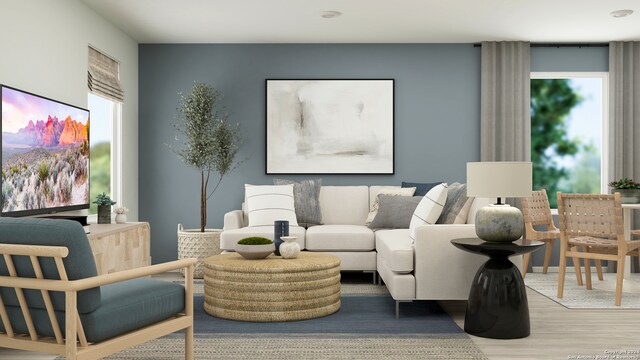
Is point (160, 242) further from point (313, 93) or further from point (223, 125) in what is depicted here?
point (313, 93)

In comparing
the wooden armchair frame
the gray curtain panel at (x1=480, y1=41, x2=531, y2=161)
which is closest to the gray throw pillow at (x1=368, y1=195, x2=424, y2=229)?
the gray curtain panel at (x1=480, y1=41, x2=531, y2=161)

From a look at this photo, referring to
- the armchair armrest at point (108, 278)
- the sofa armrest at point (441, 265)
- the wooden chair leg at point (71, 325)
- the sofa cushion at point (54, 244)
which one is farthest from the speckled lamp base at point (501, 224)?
the wooden chair leg at point (71, 325)

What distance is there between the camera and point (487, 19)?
5734mm

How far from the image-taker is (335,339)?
Result: 3.56m

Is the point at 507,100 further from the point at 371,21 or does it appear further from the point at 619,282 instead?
the point at 619,282

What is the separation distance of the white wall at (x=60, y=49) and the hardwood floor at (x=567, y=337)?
1.96 meters

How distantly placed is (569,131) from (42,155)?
230 inches

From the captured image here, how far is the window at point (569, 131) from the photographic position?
272 inches

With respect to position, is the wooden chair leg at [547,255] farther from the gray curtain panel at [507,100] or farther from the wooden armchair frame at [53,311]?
the wooden armchair frame at [53,311]

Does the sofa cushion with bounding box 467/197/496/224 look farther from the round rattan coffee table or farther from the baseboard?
the baseboard

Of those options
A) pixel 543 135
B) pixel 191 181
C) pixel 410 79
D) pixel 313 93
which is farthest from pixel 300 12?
pixel 543 135

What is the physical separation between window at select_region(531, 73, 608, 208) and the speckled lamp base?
3.62 m

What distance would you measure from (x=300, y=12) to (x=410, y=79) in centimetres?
177

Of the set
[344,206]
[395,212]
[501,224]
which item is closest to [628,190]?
[395,212]
